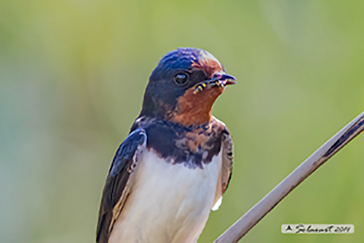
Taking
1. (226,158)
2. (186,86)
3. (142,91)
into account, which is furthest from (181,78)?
(142,91)

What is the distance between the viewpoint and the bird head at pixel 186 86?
0.75 meters

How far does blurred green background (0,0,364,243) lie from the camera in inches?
47.6

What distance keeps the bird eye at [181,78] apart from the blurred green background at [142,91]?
14.7 inches

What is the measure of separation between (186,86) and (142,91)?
0.61 meters

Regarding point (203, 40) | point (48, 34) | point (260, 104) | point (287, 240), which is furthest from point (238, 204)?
point (48, 34)

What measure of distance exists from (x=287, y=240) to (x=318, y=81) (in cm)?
37

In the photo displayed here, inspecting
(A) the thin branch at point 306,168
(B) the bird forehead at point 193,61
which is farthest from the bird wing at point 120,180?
(A) the thin branch at point 306,168

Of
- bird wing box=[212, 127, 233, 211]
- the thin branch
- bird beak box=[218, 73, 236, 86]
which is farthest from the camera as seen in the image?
bird wing box=[212, 127, 233, 211]

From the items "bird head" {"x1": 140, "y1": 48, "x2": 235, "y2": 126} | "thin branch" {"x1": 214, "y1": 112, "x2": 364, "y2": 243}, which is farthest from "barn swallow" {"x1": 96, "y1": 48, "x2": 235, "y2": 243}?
"thin branch" {"x1": 214, "y1": 112, "x2": 364, "y2": 243}

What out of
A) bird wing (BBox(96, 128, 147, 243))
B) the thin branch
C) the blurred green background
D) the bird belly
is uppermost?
the blurred green background

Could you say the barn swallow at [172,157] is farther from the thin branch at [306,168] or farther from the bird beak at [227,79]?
the thin branch at [306,168]

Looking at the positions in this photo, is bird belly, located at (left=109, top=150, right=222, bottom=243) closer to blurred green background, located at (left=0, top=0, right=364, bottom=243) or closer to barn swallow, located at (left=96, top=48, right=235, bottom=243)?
barn swallow, located at (left=96, top=48, right=235, bottom=243)

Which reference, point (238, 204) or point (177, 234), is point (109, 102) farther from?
point (177, 234)

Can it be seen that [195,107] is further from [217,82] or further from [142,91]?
[142,91]
